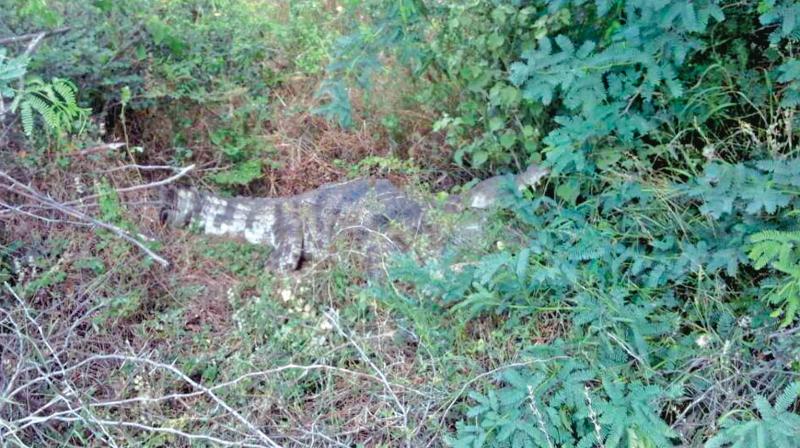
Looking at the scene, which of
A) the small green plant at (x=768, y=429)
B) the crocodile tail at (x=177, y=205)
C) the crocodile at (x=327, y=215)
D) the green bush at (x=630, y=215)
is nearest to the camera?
the small green plant at (x=768, y=429)

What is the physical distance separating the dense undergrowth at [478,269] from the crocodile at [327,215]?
0.49 ft

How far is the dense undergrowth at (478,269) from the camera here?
3082mm

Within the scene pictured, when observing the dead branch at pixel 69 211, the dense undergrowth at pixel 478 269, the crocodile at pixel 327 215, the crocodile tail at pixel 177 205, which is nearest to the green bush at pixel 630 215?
the dense undergrowth at pixel 478 269

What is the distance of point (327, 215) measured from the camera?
432 centimetres

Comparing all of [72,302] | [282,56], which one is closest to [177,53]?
[282,56]

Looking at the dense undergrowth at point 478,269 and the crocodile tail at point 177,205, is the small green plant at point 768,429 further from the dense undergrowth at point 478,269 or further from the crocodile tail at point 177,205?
the crocodile tail at point 177,205

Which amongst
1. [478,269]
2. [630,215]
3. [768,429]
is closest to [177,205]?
[478,269]

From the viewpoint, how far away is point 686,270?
3314 mm

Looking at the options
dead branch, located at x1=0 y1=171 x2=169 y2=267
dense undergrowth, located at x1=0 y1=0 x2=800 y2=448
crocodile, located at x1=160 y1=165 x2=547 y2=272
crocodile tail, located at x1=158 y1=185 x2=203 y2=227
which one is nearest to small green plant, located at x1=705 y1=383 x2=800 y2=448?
dense undergrowth, located at x1=0 y1=0 x2=800 y2=448

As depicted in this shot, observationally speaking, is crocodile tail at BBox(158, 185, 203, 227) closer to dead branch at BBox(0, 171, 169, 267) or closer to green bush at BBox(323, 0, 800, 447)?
dead branch at BBox(0, 171, 169, 267)

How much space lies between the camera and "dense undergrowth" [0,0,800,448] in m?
3.08

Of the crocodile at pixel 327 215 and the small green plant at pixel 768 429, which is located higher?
the small green plant at pixel 768 429

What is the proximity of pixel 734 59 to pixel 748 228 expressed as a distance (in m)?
0.92

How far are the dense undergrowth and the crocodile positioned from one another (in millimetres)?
148
